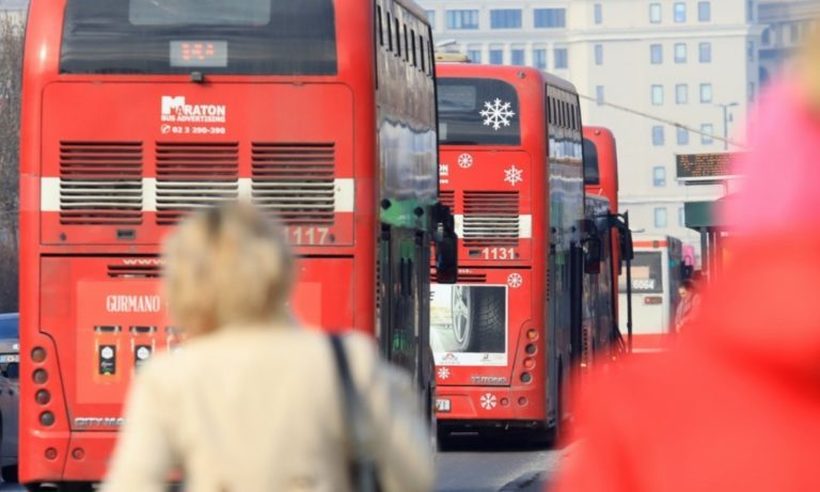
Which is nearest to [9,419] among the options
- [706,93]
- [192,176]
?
[192,176]

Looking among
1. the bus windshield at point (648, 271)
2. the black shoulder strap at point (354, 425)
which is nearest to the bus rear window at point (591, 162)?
the bus windshield at point (648, 271)

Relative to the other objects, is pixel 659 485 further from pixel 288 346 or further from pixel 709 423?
pixel 288 346

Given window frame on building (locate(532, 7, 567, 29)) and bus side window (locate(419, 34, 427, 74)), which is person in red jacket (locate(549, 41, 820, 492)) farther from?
window frame on building (locate(532, 7, 567, 29))

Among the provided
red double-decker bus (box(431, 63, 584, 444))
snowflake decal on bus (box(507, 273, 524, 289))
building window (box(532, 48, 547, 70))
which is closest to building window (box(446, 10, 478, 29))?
building window (box(532, 48, 547, 70))

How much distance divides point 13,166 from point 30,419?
59.3 metres

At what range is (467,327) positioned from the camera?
2312 cm

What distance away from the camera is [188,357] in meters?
4.72

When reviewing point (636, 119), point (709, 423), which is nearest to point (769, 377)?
point (709, 423)

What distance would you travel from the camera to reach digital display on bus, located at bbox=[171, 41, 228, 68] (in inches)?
566

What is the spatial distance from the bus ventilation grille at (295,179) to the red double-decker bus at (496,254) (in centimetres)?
872

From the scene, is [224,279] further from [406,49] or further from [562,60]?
[562,60]

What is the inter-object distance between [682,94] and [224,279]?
171m

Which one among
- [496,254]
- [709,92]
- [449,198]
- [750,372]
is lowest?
[750,372]

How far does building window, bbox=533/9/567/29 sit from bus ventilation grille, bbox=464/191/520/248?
560 feet
